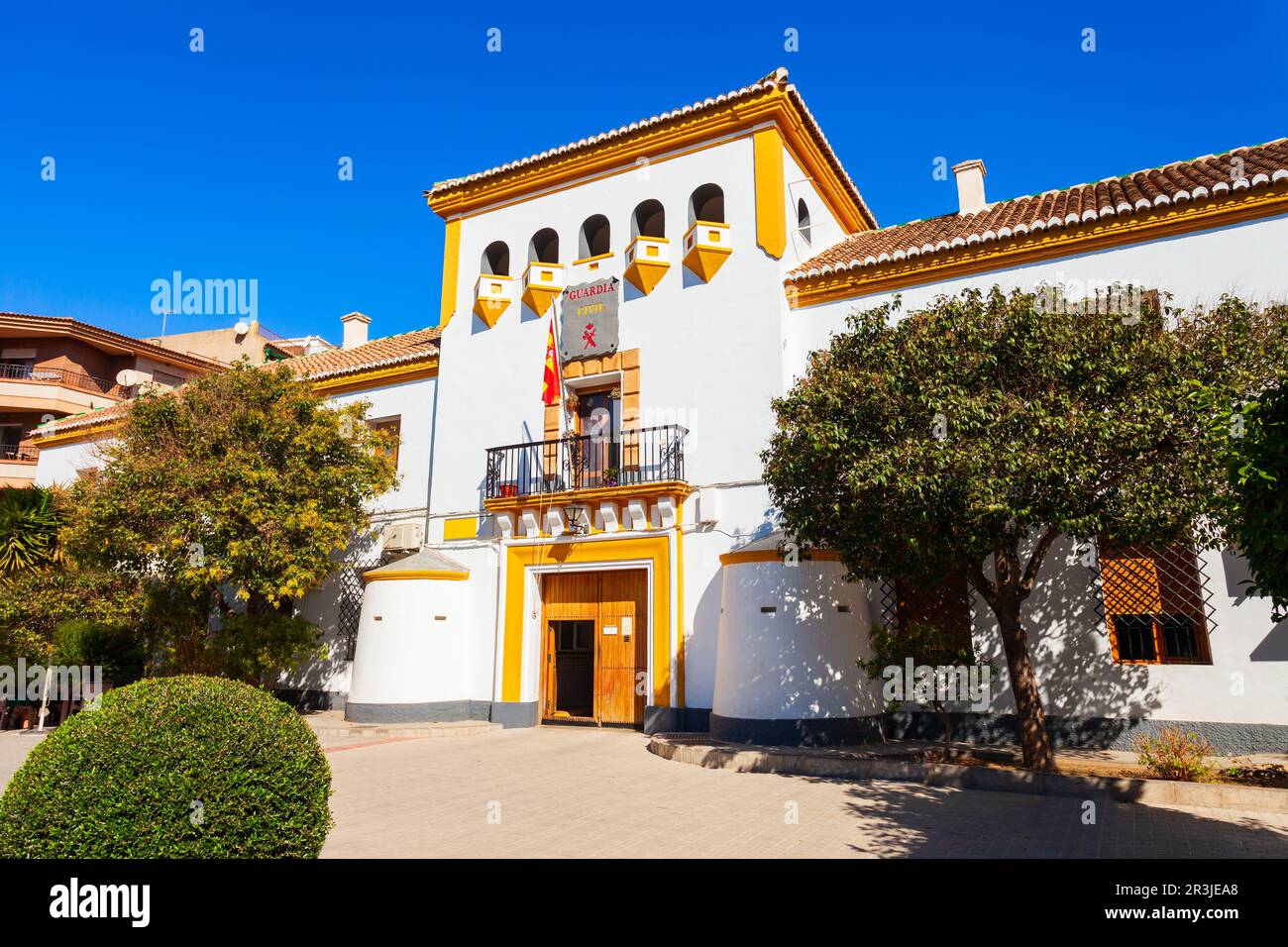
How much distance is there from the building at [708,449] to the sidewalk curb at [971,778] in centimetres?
105

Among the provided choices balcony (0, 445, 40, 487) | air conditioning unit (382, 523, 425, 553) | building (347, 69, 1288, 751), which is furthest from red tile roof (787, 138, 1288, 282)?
balcony (0, 445, 40, 487)

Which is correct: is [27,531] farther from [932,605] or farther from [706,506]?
[932,605]

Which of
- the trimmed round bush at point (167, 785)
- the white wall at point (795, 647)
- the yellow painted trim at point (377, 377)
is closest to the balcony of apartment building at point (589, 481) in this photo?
the white wall at point (795, 647)

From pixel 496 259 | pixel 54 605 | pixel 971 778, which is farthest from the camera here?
pixel 496 259

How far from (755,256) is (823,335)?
6.27 feet

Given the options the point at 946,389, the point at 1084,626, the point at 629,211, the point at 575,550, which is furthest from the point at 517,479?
the point at 1084,626

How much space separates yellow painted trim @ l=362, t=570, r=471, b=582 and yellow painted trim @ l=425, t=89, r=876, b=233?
27.0ft

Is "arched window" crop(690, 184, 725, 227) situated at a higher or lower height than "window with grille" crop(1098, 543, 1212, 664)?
higher

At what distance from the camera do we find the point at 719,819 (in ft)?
23.2

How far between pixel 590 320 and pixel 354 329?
1145 centimetres

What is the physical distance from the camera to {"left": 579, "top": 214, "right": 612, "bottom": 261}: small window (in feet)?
52.1

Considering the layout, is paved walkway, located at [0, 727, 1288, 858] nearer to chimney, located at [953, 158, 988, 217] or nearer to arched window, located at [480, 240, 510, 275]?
arched window, located at [480, 240, 510, 275]

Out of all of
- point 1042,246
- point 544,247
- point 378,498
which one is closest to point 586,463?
point 544,247

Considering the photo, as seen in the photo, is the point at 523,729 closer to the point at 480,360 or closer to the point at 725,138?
the point at 480,360
